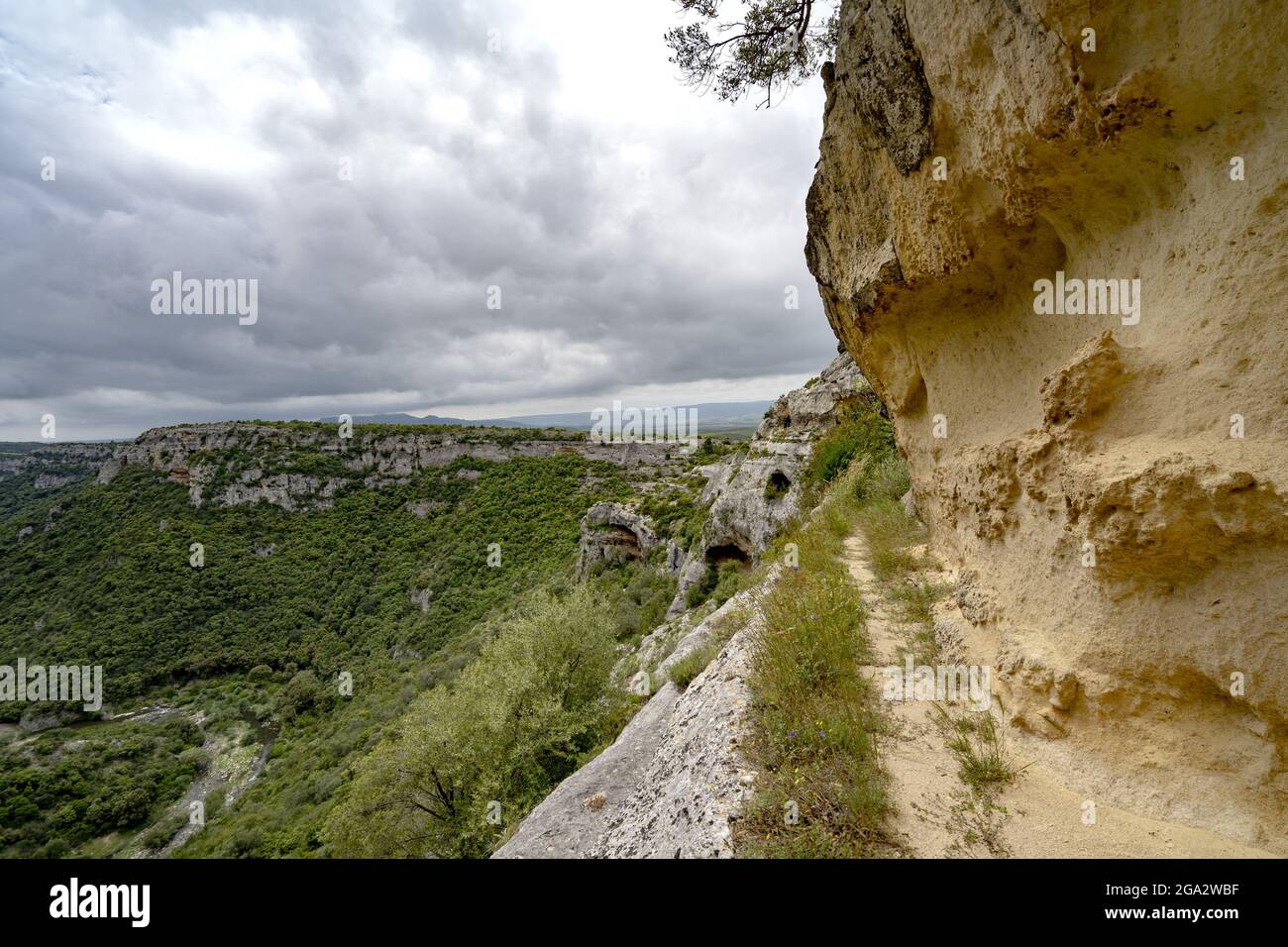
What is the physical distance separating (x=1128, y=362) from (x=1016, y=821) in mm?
2910

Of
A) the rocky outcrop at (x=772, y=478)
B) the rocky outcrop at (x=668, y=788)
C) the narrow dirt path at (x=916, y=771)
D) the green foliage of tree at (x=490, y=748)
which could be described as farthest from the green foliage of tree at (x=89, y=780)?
the narrow dirt path at (x=916, y=771)

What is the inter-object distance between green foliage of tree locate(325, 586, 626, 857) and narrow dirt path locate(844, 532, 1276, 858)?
817cm

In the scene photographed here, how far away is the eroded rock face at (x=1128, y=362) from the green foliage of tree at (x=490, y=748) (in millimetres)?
8947

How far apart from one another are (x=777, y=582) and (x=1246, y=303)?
5.32m

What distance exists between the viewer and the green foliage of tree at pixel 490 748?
10023mm

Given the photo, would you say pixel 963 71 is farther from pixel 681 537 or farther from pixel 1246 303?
pixel 681 537

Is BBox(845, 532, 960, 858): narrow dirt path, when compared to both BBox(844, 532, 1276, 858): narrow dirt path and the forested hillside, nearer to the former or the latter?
BBox(844, 532, 1276, 858): narrow dirt path

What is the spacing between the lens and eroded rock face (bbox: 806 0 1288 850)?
2414 millimetres

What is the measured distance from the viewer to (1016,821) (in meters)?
2.67

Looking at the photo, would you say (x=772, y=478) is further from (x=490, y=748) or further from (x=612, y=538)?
(x=612, y=538)

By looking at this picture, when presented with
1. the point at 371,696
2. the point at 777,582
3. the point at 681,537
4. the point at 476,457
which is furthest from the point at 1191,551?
the point at 476,457

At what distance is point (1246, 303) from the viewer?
2.49 metres

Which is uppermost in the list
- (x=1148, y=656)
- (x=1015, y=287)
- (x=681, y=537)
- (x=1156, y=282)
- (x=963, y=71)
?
(x=963, y=71)

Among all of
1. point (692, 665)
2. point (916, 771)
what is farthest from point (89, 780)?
point (916, 771)
